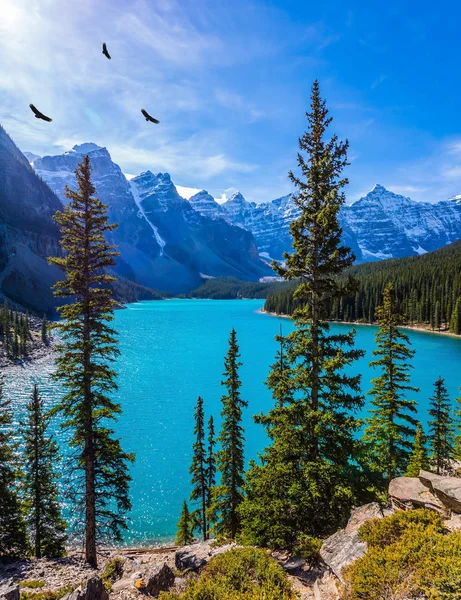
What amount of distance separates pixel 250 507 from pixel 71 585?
7482 mm

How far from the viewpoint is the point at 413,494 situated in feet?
40.7

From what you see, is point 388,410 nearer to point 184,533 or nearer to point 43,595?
point 184,533

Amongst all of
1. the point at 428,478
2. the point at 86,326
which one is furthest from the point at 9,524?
the point at 428,478

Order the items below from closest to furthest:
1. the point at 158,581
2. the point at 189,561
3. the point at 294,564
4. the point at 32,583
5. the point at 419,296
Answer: the point at 294,564, the point at 158,581, the point at 189,561, the point at 32,583, the point at 419,296

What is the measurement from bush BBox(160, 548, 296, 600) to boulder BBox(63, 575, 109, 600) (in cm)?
164

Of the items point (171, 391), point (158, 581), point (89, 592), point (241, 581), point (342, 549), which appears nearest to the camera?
point (89, 592)

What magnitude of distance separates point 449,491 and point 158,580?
9859mm

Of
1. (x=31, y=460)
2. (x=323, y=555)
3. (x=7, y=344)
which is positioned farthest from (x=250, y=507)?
(x=7, y=344)

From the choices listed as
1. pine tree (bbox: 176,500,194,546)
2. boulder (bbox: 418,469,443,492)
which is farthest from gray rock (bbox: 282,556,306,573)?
pine tree (bbox: 176,500,194,546)

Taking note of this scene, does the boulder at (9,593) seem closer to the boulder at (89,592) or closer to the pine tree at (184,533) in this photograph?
the boulder at (89,592)

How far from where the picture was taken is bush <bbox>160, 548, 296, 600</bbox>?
7.51m

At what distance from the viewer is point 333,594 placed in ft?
26.2

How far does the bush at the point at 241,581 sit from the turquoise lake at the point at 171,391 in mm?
19408

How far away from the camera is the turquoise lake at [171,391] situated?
30016 millimetres
